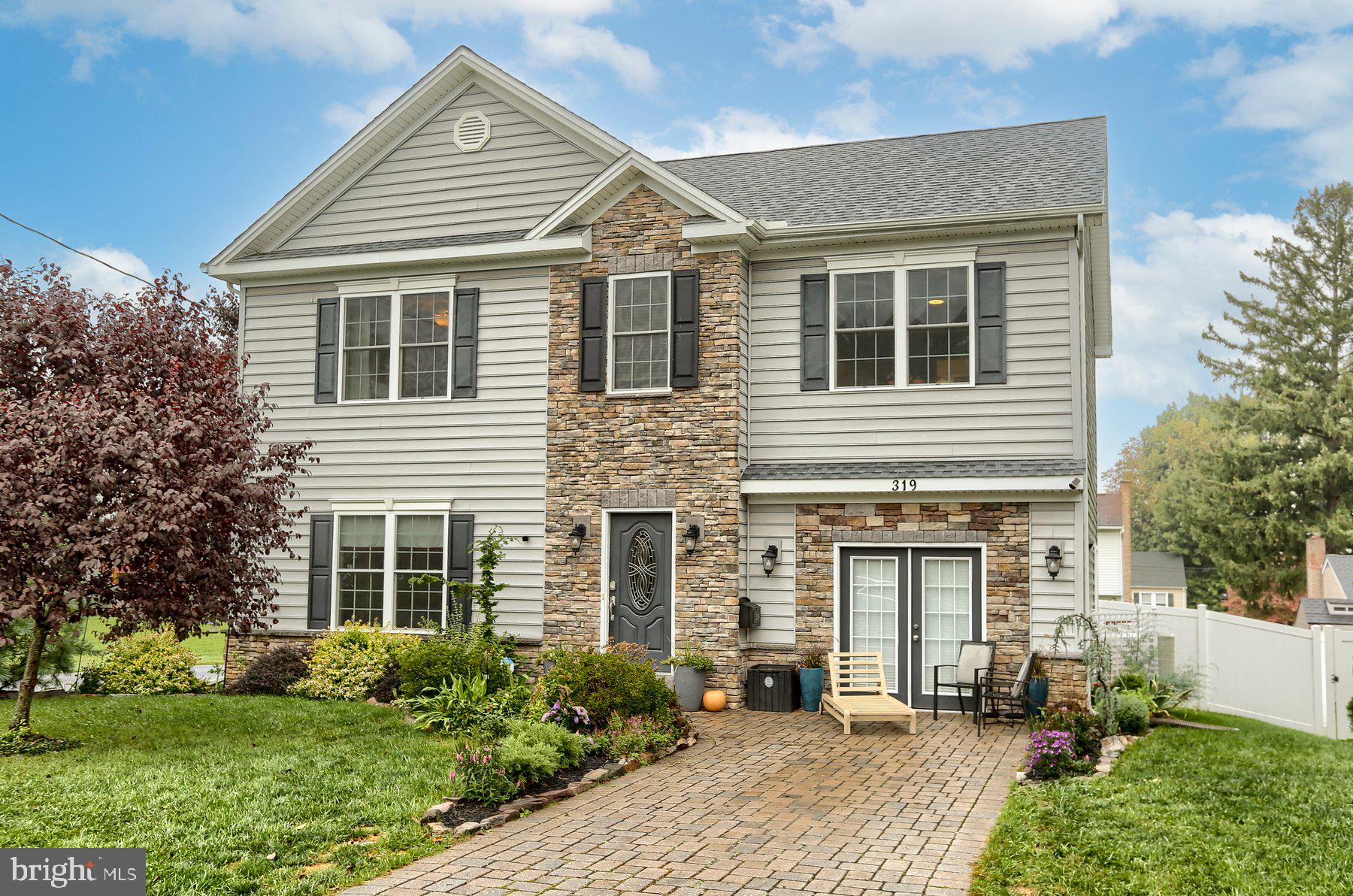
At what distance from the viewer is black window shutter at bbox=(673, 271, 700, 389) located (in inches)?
528

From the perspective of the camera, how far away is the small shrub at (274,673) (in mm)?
14070

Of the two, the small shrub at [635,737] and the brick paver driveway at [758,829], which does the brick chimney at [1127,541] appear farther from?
the small shrub at [635,737]

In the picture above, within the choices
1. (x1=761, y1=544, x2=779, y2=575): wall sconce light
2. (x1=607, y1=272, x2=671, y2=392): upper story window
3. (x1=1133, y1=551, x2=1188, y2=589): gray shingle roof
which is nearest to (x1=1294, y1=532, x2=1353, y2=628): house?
(x1=1133, y1=551, x2=1188, y2=589): gray shingle roof

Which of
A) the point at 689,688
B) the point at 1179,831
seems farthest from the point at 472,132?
the point at 1179,831

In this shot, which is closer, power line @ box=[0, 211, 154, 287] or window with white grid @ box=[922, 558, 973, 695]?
window with white grid @ box=[922, 558, 973, 695]

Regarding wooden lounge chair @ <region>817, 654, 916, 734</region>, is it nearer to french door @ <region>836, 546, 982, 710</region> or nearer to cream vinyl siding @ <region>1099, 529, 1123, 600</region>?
french door @ <region>836, 546, 982, 710</region>

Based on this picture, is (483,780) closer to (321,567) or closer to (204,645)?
(321,567)

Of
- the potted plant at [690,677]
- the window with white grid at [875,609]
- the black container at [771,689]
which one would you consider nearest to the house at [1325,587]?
the window with white grid at [875,609]

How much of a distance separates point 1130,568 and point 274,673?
36.4m

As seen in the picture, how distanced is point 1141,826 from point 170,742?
8.22 meters

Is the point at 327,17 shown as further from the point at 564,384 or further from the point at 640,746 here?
the point at 640,746

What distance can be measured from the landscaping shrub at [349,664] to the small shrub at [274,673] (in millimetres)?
180

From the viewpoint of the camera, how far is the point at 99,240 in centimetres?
2427

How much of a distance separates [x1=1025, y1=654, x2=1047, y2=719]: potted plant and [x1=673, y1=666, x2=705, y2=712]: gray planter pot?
3685mm
